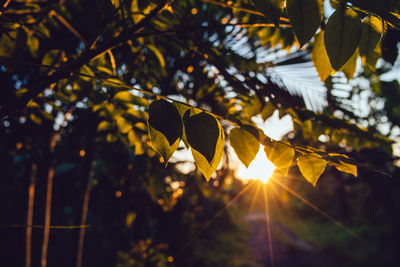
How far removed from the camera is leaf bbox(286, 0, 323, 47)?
1.08ft

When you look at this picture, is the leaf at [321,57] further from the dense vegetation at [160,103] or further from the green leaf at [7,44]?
the green leaf at [7,44]

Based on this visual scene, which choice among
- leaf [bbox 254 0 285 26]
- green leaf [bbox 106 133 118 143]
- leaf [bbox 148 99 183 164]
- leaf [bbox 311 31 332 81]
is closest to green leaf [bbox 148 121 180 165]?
leaf [bbox 148 99 183 164]

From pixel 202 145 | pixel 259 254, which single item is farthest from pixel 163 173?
pixel 259 254

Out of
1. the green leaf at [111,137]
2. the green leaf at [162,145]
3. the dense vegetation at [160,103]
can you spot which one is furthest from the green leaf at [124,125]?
the green leaf at [162,145]

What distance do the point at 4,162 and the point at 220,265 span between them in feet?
16.5

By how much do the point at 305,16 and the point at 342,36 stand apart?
0.08 meters

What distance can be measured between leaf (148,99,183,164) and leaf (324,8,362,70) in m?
0.28

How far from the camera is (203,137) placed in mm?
374

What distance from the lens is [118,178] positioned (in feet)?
6.93

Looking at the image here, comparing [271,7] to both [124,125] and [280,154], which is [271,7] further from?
[124,125]

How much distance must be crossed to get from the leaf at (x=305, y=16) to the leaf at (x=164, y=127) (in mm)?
241

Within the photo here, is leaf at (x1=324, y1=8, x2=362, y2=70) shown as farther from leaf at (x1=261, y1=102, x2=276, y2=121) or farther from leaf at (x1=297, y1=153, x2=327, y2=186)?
leaf at (x1=261, y1=102, x2=276, y2=121)

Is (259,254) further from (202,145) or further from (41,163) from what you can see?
(202,145)

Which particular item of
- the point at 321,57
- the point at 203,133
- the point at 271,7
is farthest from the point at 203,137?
the point at 321,57
